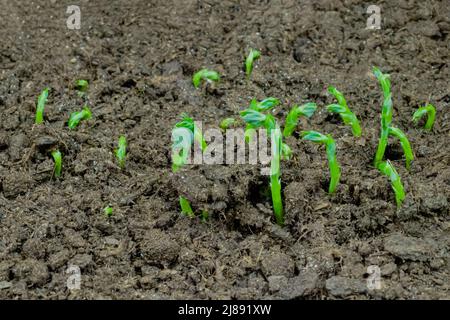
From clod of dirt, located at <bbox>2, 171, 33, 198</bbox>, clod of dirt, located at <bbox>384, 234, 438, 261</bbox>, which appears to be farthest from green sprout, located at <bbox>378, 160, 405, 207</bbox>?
clod of dirt, located at <bbox>2, 171, 33, 198</bbox>

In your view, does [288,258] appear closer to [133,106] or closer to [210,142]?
[210,142]

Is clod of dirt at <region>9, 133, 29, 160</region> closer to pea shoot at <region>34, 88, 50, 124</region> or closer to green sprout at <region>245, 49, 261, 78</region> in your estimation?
pea shoot at <region>34, 88, 50, 124</region>

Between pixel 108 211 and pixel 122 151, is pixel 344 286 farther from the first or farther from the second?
pixel 122 151

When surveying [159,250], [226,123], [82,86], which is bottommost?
[159,250]

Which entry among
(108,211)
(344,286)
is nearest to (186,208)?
(108,211)
